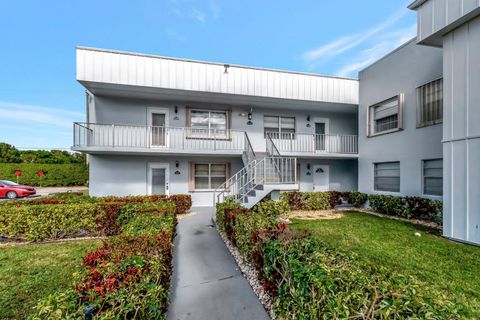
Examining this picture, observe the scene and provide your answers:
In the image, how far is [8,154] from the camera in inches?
1089

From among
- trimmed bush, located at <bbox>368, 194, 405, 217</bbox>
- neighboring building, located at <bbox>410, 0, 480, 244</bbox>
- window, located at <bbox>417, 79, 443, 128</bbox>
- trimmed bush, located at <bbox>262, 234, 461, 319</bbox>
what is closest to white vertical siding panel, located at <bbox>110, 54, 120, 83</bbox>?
trimmed bush, located at <bbox>262, 234, 461, 319</bbox>

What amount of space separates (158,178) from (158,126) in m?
2.68

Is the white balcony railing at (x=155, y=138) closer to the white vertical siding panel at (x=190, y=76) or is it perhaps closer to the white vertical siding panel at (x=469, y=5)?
the white vertical siding panel at (x=190, y=76)

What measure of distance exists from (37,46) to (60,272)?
15.5m

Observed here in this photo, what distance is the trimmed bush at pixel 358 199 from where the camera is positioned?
11.2m

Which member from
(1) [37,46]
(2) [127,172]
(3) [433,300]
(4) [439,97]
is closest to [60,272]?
(3) [433,300]

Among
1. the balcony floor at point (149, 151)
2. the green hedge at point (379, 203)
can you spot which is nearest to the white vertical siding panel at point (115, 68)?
the balcony floor at point (149, 151)

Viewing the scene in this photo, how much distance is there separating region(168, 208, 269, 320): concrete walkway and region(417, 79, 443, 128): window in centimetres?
924

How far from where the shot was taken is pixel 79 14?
32.9 ft

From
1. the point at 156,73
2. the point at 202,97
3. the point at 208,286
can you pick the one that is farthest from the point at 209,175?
the point at 208,286

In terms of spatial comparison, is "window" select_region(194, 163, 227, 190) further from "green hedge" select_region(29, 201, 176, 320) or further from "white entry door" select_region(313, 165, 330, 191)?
"green hedge" select_region(29, 201, 176, 320)

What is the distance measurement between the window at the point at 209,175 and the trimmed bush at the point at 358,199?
669 cm

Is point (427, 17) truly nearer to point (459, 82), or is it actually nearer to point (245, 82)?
point (459, 82)

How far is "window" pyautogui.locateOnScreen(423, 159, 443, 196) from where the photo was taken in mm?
8398
